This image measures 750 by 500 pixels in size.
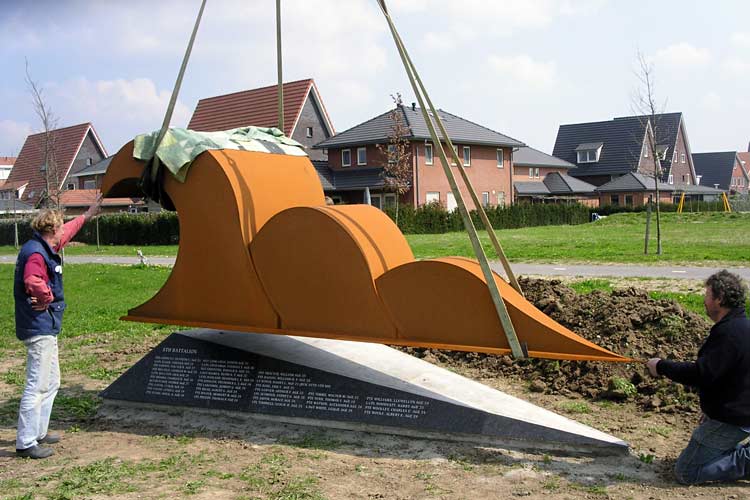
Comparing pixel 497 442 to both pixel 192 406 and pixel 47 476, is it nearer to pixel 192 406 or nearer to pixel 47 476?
pixel 192 406

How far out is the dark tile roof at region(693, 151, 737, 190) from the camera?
85.6 m

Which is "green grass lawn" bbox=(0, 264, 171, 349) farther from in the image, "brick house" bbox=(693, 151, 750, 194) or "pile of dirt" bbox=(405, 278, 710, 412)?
"brick house" bbox=(693, 151, 750, 194)

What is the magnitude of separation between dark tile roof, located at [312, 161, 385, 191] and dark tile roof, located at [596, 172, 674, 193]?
25.7 metres

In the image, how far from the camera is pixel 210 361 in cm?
673

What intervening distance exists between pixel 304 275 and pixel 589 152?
62.7 m

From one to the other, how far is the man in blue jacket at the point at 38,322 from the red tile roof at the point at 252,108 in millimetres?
37804

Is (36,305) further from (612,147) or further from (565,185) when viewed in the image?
(612,147)

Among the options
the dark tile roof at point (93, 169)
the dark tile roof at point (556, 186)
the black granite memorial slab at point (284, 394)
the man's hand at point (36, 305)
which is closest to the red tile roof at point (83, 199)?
the dark tile roof at point (93, 169)

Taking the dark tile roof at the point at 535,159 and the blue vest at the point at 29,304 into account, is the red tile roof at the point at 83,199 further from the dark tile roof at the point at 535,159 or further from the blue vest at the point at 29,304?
the blue vest at the point at 29,304

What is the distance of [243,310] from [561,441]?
2919 mm

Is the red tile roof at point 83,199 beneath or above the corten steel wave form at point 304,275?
above

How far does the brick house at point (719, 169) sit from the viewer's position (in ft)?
281

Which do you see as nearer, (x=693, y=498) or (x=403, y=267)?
(x=693, y=498)

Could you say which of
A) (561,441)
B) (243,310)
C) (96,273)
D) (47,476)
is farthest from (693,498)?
(96,273)
